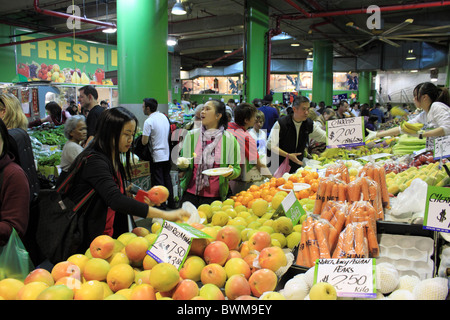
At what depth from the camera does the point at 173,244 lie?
61.0 inches

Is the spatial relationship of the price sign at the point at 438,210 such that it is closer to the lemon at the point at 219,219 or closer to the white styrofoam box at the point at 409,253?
the white styrofoam box at the point at 409,253

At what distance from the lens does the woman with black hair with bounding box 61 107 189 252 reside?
1925 millimetres

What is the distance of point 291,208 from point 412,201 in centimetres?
73

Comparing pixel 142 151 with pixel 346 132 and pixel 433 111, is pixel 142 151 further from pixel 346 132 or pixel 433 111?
pixel 433 111

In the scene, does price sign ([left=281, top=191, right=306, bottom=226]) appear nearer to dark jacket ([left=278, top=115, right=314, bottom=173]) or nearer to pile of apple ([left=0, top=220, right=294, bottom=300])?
pile of apple ([left=0, top=220, right=294, bottom=300])

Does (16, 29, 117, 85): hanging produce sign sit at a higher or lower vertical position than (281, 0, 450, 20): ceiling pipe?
lower

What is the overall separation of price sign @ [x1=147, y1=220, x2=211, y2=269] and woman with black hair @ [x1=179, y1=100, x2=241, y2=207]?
5.75ft

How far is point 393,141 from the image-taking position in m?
5.74

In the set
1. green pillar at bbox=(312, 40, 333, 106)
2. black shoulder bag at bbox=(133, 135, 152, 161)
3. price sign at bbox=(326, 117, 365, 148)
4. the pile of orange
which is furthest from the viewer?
green pillar at bbox=(312, 40, 333, 106)

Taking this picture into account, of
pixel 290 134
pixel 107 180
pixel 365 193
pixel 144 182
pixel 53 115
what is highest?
pixel 53 115

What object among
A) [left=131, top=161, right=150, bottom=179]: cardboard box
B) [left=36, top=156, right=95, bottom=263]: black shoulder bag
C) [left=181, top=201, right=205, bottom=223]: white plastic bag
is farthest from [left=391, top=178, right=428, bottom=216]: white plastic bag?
[left=131, top=161, right=150, bottom=179]: cardboard box

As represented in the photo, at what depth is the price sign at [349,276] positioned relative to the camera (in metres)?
1.24

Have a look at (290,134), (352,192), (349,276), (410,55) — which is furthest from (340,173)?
(410,55)

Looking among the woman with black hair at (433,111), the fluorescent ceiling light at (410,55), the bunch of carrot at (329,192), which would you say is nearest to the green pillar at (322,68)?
the fluorescent ceiling light at (410,55)
